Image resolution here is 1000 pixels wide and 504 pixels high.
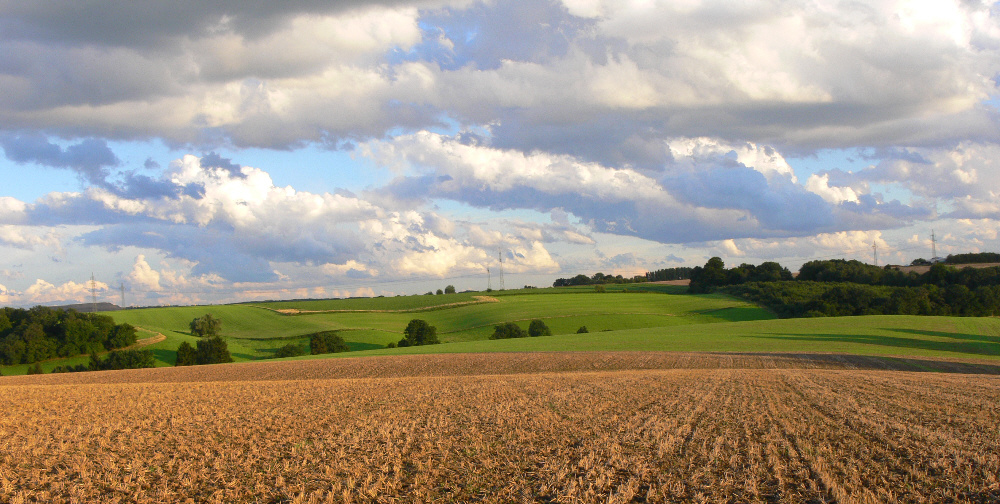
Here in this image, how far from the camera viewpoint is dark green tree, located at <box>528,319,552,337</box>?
77.1 m

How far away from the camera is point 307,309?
112 metres

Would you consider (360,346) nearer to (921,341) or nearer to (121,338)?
(121,338)

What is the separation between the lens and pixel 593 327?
78875mm

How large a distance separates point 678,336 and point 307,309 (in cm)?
7565

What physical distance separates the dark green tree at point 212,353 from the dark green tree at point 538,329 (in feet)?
114

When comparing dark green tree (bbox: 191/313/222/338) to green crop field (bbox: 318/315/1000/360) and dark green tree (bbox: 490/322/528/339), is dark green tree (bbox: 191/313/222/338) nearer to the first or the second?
dark green tree (bbox: 490/322/528/339)

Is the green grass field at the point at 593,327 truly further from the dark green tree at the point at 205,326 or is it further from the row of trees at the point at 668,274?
the row of trees at the point at 668,274

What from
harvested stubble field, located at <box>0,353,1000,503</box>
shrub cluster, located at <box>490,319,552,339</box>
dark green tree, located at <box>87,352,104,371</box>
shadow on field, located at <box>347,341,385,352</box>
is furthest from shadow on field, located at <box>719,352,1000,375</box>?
dark green tree, located at <box>87,352,104,371</box>

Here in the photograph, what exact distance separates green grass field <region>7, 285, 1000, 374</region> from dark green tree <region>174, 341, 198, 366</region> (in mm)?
2241

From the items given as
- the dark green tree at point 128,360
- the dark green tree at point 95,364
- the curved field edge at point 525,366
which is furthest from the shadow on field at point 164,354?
the curved field edge at point 525,366

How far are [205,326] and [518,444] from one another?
3345 inches

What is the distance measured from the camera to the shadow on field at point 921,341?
45.3m

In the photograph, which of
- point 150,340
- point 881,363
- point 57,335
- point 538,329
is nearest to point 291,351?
point 150,340

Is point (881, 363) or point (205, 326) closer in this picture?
point (881, 363)
